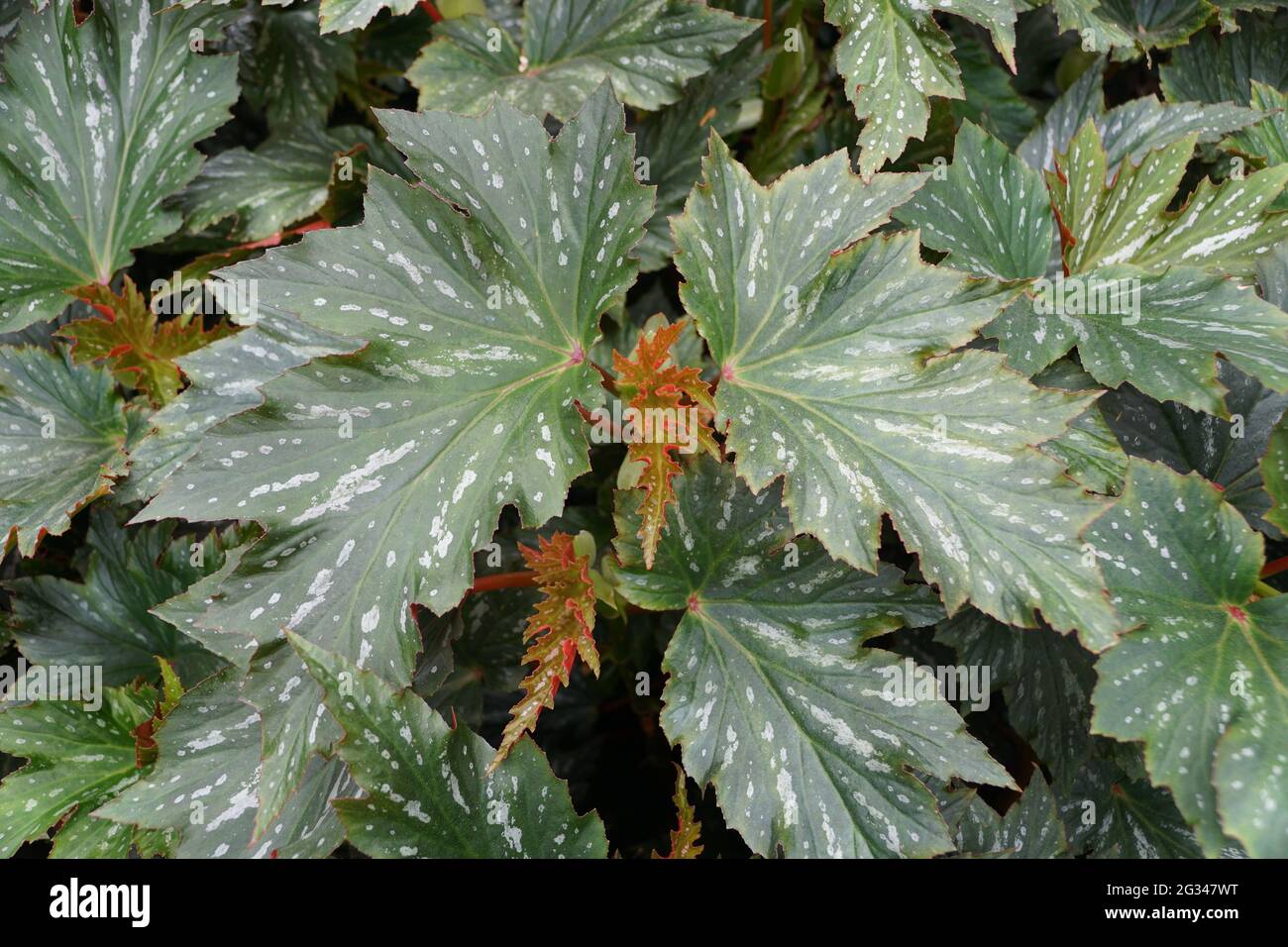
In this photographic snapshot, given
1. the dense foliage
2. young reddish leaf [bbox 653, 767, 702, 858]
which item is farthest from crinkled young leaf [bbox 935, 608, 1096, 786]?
young reddish leaf [bbox 653, 767, 702, 858]

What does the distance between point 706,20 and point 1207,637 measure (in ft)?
3.76

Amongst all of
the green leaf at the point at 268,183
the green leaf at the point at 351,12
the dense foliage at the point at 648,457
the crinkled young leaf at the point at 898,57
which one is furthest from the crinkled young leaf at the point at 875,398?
the green leaf at the point at 268,183

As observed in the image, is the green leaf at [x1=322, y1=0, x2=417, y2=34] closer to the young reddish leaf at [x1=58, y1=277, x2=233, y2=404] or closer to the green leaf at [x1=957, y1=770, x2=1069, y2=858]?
the young reddish leaf at [x1=58, y1=277, x2=233, y2=404]

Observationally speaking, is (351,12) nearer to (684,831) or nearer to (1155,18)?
(684,831)

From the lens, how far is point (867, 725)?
1117 mm

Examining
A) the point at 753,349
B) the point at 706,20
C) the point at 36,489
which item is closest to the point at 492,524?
the point at 753,349

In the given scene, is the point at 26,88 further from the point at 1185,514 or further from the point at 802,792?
the point at 1185,514

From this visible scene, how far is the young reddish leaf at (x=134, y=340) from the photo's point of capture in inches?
57.3

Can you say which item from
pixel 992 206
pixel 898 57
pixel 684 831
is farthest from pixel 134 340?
pixel 992 206

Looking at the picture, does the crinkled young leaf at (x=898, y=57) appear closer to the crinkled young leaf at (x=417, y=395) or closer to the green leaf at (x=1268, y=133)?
the crinkled young leaf at (x=417, y=395)

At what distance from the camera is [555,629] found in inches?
45.8

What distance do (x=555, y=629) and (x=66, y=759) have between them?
732 mm

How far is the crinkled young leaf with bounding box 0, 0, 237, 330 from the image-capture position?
1480 mm

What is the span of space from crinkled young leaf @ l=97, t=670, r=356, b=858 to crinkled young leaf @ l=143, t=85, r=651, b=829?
0.55 feet
